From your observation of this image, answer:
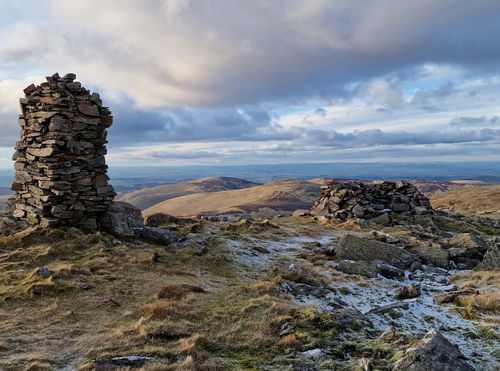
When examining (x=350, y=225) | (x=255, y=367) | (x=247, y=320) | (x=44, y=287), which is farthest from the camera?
(x=350, y=225)

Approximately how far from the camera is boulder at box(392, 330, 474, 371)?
8.61 meters

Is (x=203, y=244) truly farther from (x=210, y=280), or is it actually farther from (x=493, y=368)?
(x=493, y=368)

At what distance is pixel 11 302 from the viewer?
1309cm

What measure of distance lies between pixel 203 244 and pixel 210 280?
17.5ft

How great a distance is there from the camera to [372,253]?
22.8 m

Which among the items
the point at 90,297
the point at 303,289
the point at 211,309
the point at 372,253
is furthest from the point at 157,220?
the point at 211,309

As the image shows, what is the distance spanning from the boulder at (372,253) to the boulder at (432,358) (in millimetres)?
13156

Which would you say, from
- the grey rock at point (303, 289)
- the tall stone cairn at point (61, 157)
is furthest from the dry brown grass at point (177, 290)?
the tall stone cairn at point (61, 157)

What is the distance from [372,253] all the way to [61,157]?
19.7m

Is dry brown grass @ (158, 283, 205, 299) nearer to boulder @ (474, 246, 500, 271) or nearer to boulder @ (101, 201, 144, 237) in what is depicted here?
boulder @ (101, 201, 144, 237)

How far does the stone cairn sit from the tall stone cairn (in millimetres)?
25279

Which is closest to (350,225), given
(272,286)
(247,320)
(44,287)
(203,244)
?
(203,244)

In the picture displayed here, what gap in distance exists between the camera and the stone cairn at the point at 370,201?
39.7 metres

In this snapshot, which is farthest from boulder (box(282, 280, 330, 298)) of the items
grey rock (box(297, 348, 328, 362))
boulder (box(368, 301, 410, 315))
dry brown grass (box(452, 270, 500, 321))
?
grey rock (box(297, 348, 328, 362))
